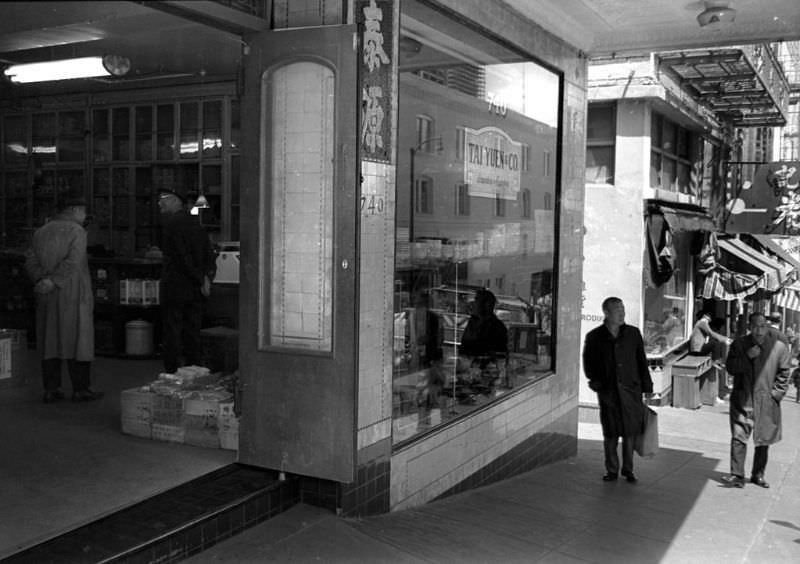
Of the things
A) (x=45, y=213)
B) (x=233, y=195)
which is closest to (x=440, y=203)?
(x=233, y=195)

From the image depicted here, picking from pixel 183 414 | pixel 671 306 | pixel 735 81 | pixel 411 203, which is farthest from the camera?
pixel 671 306

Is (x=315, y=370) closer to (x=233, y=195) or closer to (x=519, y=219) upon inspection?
(x=519, y=219)

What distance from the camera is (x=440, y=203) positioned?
7.21m

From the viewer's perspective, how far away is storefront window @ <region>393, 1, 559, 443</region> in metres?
6.47

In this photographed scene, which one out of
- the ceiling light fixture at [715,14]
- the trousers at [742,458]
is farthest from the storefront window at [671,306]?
the ceiling light fixture at [715,14]

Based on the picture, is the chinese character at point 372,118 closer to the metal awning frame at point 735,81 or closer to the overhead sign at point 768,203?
the metal awning frame at point 735,81

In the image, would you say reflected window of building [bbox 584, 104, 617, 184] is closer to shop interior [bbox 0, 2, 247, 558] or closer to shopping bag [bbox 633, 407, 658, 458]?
shop interior [bbox 0, 2, 247, 558]

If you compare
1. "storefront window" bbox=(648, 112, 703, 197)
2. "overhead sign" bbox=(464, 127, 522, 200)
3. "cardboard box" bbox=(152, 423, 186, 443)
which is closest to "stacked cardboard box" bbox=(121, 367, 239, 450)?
"cardboard box" bbox=(152, 423, 186, 443)

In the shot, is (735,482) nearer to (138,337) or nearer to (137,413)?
(137,413)

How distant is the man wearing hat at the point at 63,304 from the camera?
7.39 m

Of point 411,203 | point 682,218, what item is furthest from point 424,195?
point 682,218

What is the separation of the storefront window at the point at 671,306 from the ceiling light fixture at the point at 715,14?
23.9 feet

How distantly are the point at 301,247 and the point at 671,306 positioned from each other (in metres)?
14.2

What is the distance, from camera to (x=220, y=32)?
7441mm
